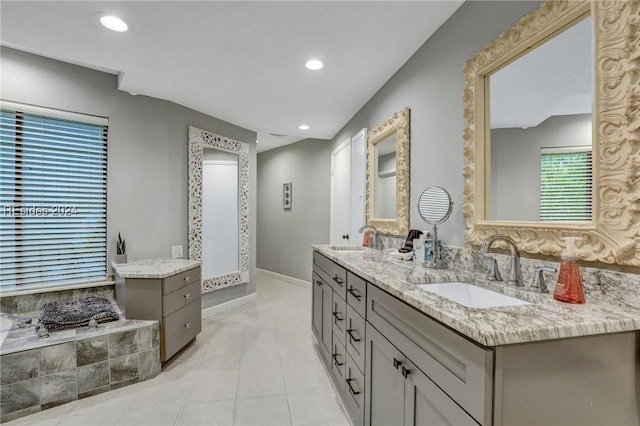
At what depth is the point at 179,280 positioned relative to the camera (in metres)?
2.44

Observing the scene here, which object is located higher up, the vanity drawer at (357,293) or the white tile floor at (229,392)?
the vanity drawer at (357,293)

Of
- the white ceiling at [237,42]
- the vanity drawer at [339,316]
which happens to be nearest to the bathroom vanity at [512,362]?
the vanity drawer at [339,316]

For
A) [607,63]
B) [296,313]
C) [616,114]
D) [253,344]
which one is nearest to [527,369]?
[616,114]

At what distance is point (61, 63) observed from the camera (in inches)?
95.3

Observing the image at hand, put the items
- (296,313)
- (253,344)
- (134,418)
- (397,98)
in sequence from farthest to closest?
1. (296,313)
2. (253,344)
3. (397,98)
4. (134,418)

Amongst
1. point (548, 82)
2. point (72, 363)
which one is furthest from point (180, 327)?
point (548, 82)

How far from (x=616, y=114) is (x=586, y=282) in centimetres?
55

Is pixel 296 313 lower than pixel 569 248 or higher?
lower

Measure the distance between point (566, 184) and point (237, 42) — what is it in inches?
78.9

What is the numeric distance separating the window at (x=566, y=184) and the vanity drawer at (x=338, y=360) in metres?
1.35

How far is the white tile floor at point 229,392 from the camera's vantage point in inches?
68.0

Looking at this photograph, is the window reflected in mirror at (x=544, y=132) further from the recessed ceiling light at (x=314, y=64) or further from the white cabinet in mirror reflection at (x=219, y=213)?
the white cabinet in mirror reflection at (x=219, y=213)

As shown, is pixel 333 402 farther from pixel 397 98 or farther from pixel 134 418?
pixel 397 98

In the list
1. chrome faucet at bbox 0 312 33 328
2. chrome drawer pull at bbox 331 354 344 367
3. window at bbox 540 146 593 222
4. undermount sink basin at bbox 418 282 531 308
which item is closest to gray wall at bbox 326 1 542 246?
undermount sink basin at bbox 418 282 531 308
